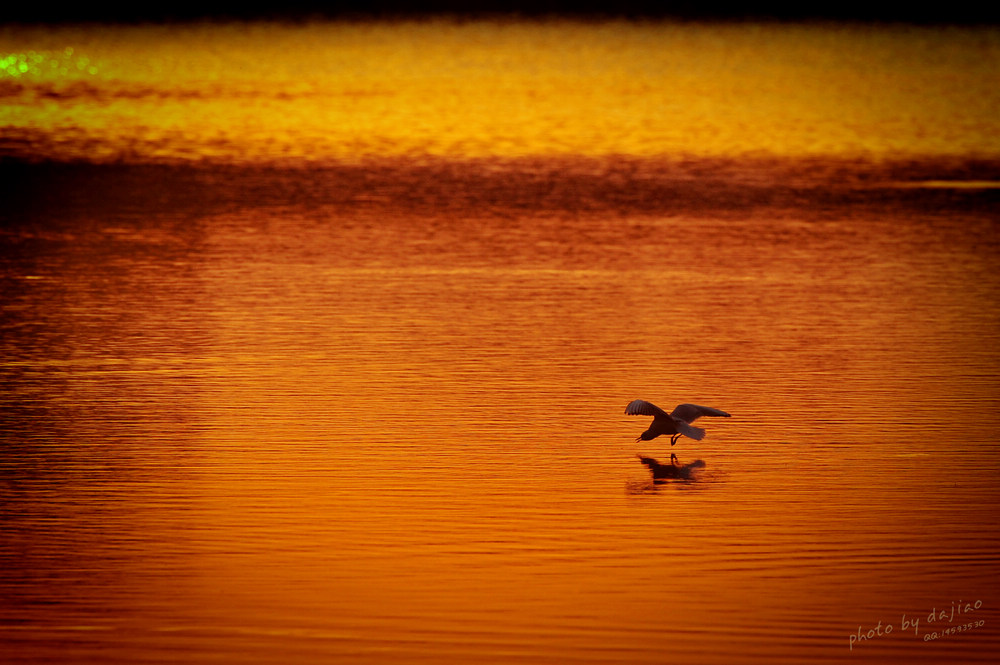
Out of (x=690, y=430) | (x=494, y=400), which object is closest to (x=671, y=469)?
(x=690, y=430)

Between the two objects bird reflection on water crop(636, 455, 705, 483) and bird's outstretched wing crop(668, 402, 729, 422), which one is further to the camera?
bird's outstretched wing crop(668, 402, 729, 422)

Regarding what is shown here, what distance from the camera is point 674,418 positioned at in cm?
649

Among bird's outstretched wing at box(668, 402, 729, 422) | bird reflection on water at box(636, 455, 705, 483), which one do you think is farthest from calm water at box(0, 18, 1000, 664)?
bird's outstretched wing at box(668, 402, 729, 422)

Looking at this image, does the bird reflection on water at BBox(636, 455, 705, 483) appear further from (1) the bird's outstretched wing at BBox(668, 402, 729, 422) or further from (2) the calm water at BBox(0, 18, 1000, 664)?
(1) the bird's outstretched wing at BBox(668, 402, 729, 422)

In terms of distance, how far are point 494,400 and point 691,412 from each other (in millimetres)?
1056

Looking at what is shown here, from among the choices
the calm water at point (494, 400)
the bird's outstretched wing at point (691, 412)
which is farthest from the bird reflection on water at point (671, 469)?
the bird's outstretched wing at point (691, 412)

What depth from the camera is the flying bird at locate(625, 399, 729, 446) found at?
6316 mm

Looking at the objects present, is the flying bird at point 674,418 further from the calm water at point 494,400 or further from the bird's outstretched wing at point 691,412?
the calm water at point 494,400

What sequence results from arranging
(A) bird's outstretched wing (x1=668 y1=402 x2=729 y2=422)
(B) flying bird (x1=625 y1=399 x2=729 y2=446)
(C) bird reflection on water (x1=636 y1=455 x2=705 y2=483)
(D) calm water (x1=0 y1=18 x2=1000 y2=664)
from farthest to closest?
(A) bird's outstretched wing (x1=668 y1=402 x2=729 y2=422), (B) flying bird (x1=625 y1=399 x2=729 y2=446), (C) bird reflection on water (x1=636 y1=455 x2=705 y2=483), (D) calm water (x1=0 y1=18 x2=1000 y2=664)

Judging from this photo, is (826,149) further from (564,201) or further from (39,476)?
(39,476)

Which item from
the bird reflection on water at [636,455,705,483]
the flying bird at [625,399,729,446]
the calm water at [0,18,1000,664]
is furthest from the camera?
the flying bird at [625,399,729,446]

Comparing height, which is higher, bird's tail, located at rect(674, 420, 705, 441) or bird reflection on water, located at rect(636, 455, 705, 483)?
bird's tail, located at rect(674, 420, 705, 441)

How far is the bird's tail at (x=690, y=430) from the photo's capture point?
637cm

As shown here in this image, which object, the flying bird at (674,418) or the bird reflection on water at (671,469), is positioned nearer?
the bird reflection on water at (671,469)
